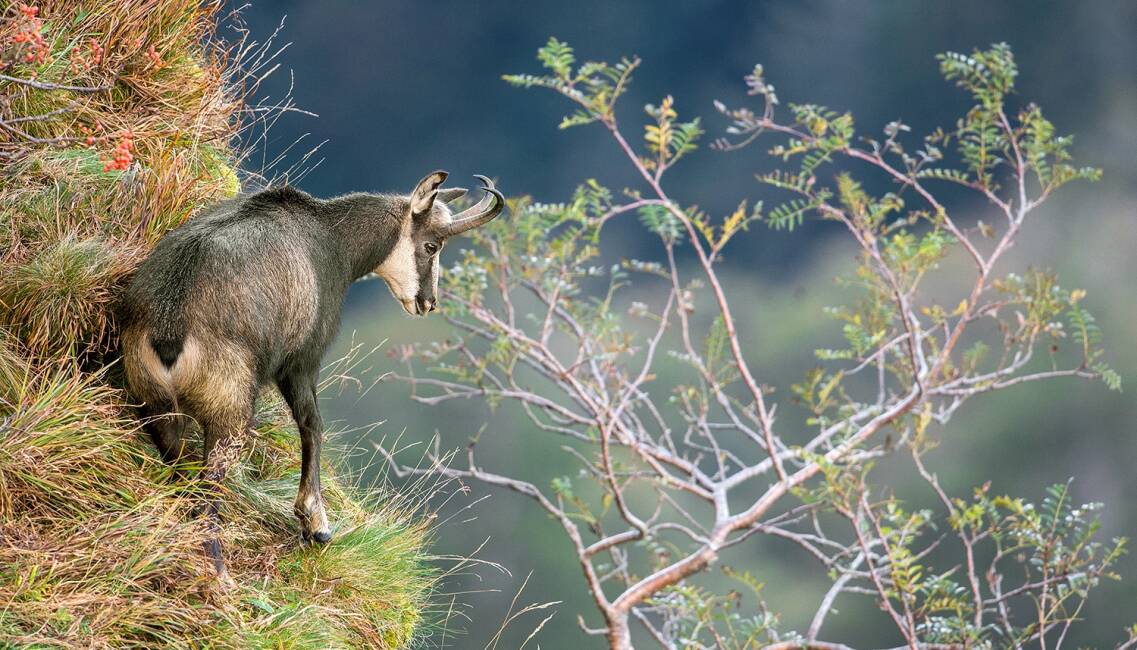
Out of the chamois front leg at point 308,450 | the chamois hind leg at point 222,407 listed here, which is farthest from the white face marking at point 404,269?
the chamois hind leg at point 222,407

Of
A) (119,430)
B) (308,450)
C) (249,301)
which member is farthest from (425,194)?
(119,430)

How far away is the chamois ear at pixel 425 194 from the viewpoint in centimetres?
410

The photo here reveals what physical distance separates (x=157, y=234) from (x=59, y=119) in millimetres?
693

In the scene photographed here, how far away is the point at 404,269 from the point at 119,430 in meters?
1.15

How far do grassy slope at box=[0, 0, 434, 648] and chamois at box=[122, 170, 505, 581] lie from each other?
8.4 inches

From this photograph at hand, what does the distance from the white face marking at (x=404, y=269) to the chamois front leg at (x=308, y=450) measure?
0.49m

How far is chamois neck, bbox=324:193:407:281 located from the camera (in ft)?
13.5

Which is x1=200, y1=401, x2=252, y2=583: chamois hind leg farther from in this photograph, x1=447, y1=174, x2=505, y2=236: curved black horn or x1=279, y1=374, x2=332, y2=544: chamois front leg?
x1=447, y1=174, x2=505, y2=236: curved black horn

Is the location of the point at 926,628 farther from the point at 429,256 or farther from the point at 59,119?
the point at 59,119

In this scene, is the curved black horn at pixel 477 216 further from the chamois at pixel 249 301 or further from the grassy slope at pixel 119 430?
the grassy slope at pixel 119 430

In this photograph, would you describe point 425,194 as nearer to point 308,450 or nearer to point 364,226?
point 364,226

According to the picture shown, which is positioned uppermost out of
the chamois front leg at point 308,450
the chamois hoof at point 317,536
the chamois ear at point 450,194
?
the chamois ear at point 450,194

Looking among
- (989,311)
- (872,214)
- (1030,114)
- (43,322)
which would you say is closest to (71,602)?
(43,322)

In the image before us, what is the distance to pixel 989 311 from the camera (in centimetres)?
713
